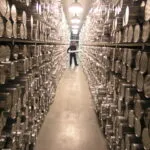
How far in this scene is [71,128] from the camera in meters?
4.62

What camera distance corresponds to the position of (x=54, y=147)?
148 inches

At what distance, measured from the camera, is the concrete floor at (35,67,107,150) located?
3865 mm

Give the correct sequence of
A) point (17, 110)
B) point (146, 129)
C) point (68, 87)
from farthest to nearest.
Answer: point (68, 87), point (17, 110), point (146, 129)

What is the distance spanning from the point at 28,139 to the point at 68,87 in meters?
6.01

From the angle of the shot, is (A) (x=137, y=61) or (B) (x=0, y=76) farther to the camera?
(A) (x=137, y=61)

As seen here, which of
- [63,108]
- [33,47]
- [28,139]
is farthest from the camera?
[63,108]

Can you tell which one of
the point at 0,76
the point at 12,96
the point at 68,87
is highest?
the point at 0,76

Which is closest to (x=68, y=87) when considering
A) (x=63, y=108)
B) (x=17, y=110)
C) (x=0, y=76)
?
(x=63, y=108)

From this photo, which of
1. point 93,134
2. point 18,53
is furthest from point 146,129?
point 93,134

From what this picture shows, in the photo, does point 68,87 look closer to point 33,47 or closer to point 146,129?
point 33,47

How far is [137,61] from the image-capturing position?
7.22 feet

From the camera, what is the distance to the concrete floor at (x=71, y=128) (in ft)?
12.7

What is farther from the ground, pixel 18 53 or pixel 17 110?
pixel 18 53

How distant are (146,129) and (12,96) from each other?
1.03 meters
